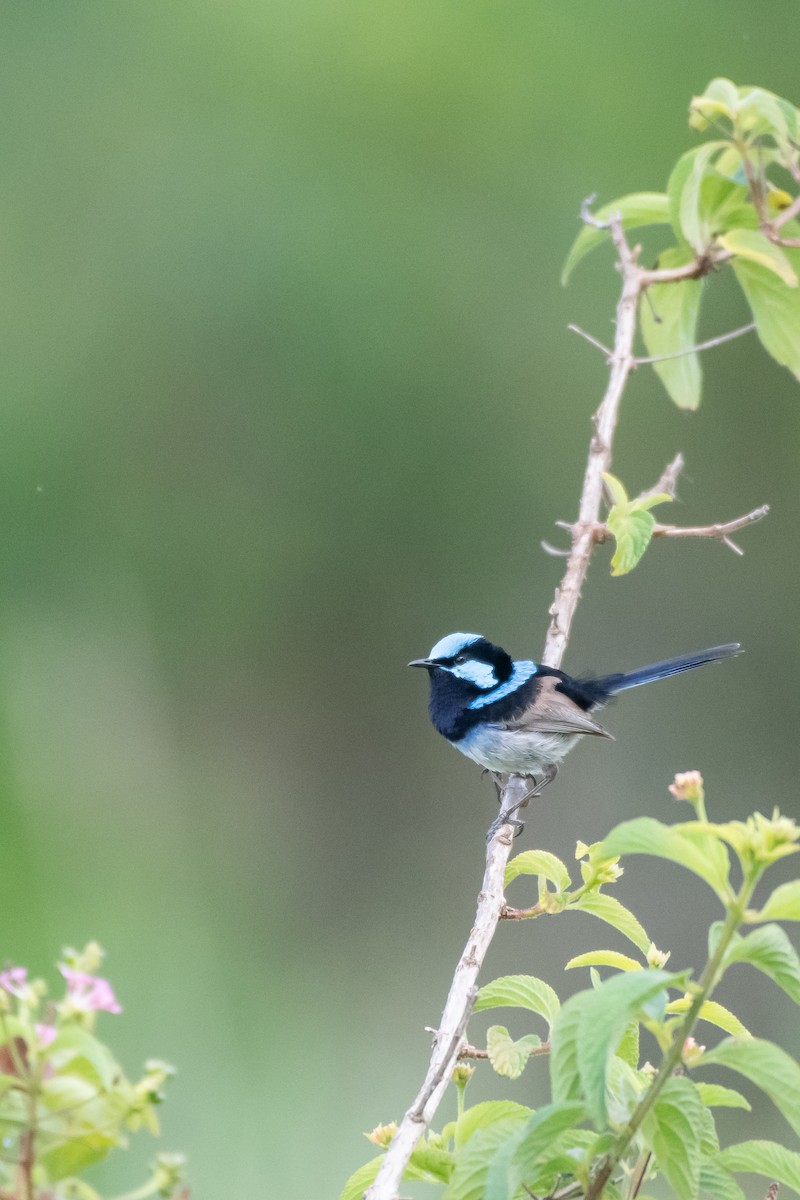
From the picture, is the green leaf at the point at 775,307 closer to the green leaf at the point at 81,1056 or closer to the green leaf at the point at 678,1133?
the green leaf at the point at 678,1133

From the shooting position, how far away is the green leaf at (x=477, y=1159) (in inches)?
30.6

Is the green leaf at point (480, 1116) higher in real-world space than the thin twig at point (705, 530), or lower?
lower

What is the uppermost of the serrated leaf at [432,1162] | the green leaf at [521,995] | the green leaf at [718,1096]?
the green leaf at [521,995]

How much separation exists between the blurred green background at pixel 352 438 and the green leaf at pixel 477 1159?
2662 millimetres

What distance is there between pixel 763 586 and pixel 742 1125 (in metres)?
1.68

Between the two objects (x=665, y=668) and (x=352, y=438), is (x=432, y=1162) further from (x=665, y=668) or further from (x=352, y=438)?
(x=352, y=438)

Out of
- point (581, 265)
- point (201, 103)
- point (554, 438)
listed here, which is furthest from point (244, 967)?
point (201, 103)

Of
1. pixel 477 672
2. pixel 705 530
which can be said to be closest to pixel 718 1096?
pixel 705 530

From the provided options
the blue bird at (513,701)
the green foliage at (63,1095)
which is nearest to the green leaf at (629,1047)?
the green foliage at (63,1095)

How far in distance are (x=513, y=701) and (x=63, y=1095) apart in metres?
1.86

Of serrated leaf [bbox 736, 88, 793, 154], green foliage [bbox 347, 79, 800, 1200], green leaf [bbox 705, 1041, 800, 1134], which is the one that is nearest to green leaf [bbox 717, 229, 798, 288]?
serrated leaf [bbox 736, 88, 793, 154]

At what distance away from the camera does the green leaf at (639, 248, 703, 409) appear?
183 centimetres

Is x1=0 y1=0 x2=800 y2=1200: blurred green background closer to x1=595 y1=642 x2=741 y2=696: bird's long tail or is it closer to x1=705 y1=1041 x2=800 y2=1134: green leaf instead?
x1=595 y1=642 x2=741 y2=696: bird's long tail

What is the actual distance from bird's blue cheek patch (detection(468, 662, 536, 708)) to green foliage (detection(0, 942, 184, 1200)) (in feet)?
6.02
